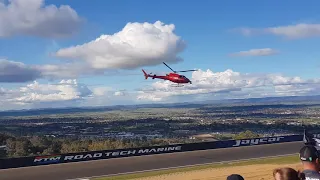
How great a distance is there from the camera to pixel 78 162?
3472 cm

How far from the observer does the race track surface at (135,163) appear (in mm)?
29891

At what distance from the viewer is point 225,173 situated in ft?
92.6

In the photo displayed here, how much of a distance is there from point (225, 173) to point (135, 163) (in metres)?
8.59

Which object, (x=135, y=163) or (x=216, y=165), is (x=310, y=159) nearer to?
(x=216, y=165)

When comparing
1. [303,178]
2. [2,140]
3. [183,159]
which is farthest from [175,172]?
[2,140]

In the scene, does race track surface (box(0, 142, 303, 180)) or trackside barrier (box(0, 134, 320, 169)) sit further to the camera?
trackside barrier (box(0, 134, 320, 169))

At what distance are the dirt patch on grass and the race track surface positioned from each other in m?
3.93

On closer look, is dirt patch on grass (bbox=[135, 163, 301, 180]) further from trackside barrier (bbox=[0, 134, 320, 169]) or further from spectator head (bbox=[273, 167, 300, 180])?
spectator head (bbox=[273, 167, 300, 180])

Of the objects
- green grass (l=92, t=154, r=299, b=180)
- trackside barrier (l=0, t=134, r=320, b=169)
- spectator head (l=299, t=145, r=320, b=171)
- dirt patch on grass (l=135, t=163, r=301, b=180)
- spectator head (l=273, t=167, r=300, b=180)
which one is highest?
spectator head (l=299, t=145, r=320, b=171)

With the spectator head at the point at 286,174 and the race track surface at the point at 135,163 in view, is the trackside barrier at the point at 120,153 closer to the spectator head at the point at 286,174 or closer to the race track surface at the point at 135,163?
the race track surface at the point at 135,163

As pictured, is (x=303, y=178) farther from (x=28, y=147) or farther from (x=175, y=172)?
(x=28, y=147)

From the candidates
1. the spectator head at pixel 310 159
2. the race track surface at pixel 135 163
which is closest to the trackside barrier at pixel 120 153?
the race track surface at pixel 135 163

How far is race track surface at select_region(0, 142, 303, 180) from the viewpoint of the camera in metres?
29.9

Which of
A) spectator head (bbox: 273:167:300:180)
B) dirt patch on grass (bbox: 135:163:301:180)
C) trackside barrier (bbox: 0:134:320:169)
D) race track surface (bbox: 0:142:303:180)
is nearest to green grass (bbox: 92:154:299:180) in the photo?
dirt patch on grass (bbox: 135:163:301:180)
